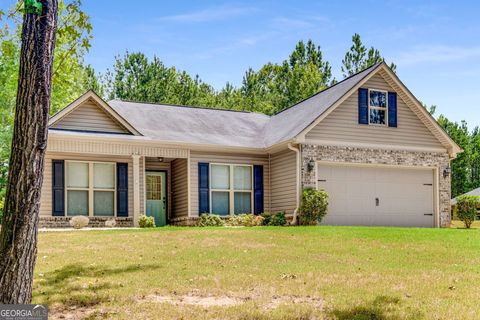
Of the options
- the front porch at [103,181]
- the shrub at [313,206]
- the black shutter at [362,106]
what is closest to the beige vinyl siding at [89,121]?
the front porch at [103,181]

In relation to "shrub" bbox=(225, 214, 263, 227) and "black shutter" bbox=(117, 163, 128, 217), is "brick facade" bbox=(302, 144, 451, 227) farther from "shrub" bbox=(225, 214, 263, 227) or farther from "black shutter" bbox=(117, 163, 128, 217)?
"black shutter" bbox=(117, 163, 128, 217)

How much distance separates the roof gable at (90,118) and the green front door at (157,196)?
278 centimetres

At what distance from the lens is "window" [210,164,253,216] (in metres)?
21.8

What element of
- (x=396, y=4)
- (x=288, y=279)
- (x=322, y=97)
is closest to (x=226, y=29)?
(x=322, y=97)

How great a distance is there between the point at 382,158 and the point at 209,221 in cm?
664

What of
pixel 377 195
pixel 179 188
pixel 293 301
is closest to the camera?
pixel 293 301

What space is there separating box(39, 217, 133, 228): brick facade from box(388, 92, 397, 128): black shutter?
996 cm

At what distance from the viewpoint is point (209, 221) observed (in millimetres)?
20812

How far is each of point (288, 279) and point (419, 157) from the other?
1447 centimetres

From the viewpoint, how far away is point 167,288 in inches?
349

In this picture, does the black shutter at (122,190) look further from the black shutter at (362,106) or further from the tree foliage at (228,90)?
the tree foliage at (228,90)

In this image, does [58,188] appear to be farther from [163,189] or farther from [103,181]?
[163,189]

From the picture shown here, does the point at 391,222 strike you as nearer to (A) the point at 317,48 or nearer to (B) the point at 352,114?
(B) the point at 352,114

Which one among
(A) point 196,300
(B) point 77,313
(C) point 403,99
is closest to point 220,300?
(A) point 196,300
